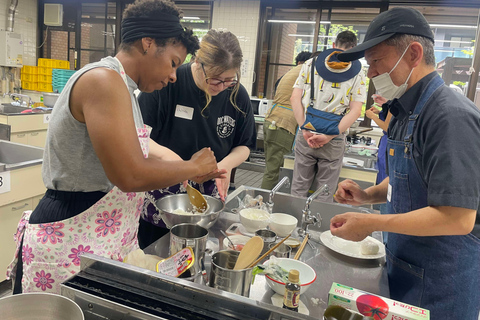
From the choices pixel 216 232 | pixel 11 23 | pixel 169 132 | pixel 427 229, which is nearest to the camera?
pixel 427 229

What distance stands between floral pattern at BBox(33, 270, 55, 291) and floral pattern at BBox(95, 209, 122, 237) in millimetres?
211

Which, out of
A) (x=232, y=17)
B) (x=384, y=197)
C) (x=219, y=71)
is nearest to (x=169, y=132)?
(x=219, y=71)

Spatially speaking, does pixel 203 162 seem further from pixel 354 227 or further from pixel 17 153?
pixel 17 153

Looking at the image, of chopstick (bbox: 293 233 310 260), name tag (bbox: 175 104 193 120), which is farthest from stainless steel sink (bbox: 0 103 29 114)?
→ chopstick (bbox: 293 233 310 260)

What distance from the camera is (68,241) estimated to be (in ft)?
3.68

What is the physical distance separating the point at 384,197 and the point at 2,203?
2487 millimetres

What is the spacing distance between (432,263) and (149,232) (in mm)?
1309

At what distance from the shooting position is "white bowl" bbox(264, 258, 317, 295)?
1.08 m

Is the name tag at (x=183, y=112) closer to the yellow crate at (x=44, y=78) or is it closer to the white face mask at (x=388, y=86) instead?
the white face mask at (x=388, y=86)

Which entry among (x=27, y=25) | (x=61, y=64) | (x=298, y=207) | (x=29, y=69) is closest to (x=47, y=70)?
(x=61, y=64)

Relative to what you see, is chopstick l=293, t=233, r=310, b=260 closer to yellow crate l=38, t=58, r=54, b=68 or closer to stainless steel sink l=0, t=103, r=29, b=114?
stainless steel sink l=0, t=103, r=29, b=114

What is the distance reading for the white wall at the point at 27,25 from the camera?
777cm

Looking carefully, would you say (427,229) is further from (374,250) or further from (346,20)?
(346,20)

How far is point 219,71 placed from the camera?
164 centimetres
